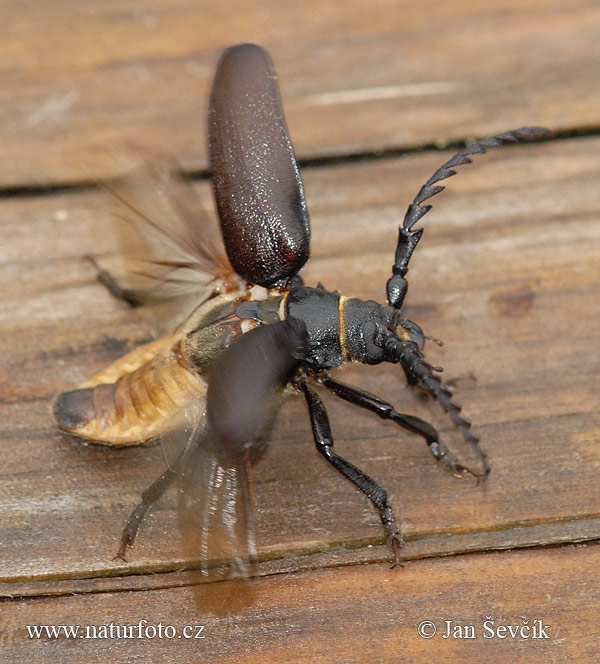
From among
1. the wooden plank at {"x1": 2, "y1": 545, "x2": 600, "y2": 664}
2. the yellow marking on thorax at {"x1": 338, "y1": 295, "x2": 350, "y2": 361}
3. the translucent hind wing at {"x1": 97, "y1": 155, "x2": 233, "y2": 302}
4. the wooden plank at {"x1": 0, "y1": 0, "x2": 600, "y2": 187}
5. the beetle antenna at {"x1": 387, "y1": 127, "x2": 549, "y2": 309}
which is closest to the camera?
the wooden plank at {"x1": 2, "y1": 545, "x2": 600, "y2": 664}

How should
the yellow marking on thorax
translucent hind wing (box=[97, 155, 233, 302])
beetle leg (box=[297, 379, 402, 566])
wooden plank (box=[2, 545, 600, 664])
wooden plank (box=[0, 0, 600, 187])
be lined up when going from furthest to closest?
wooden plank (box=[0, 0, 600, 187])
translucent hind wing (box=[97, 155, 233, 302])
the yellow marking on thorax
beetle leg (box=[297, 379, 402, 566])
wooden plank (box=[2, 545, 600, 664])

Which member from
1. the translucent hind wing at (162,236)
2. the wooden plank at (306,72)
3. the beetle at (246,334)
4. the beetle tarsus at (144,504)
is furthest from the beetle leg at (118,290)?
the beetle tarsus at (144,504)

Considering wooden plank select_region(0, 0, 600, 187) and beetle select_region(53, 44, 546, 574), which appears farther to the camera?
wooden plank select_region(0, 0, 600, 187)

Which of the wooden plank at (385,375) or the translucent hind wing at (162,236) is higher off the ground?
the translucent hind wing at (162,236)

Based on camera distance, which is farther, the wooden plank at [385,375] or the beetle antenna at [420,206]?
the beetle antenna at [420,206]

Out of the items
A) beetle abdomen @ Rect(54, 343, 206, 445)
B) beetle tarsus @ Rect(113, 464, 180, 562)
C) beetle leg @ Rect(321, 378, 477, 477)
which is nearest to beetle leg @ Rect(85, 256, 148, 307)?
beetle abdomen @ Rect(54, 343, 206, 445)

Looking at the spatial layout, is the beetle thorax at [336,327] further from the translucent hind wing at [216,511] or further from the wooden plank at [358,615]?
the wooden plank at [358,615]

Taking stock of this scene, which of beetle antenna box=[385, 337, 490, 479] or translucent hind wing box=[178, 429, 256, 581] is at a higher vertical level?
beetle antenna box=[385, 337, 490, 479]

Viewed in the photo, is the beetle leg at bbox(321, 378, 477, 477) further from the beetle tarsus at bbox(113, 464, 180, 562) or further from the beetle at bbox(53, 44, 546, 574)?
the beetle tarsus at bbox(113, 464, 180, 562)
